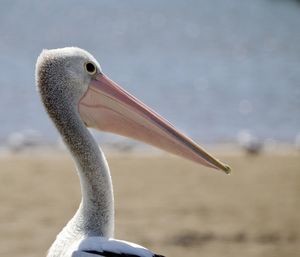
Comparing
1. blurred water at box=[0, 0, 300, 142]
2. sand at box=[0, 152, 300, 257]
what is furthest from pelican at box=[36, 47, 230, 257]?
blurred water at box=[0, 0, 300, 142]

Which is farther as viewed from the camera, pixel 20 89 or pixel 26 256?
pixel 20 89

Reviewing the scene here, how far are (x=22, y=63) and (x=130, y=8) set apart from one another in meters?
22.8

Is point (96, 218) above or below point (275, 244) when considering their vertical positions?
below

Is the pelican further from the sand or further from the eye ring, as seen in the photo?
the sand

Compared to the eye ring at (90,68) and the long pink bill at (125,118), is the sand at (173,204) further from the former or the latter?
the eye ring at (90,68)

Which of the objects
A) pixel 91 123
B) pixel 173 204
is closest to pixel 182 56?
pixel 173 204

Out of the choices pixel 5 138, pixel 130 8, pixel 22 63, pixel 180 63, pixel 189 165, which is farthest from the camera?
pixel 130 8

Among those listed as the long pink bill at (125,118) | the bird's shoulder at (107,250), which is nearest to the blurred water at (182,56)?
the long pink bill at (125,118)

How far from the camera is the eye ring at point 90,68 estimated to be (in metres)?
3.81

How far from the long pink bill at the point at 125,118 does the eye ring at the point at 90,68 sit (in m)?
0.05

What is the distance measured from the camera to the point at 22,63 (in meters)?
23.7

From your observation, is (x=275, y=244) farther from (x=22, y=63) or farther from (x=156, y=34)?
(x=156, y=34)

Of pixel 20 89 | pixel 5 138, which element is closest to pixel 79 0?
pixel 20 89

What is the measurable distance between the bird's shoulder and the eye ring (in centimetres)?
89
